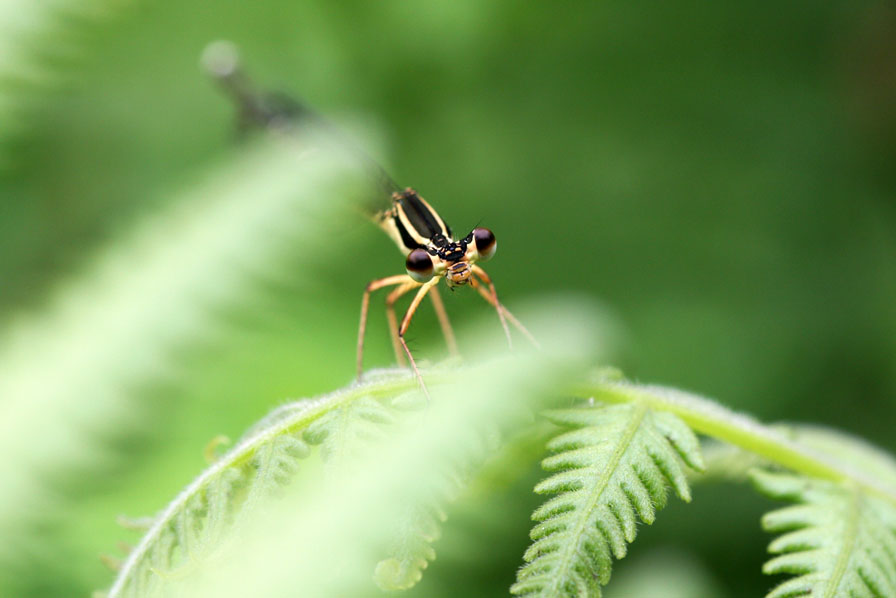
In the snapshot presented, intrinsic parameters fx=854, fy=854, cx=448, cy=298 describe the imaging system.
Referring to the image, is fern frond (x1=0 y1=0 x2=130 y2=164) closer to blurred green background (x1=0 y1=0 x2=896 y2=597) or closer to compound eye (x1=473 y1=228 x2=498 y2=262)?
compound eye (x1=473 y1=228 x2=498 y2=262)

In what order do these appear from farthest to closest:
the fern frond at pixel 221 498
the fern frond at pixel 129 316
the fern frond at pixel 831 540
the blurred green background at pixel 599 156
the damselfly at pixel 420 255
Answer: the blurred green background at pixel 599 156
the damselfly at pixel 420 255
the fern frond at pixel 129 316
the fern frond at pixel 831 540
the fern frond at pixel 221 498

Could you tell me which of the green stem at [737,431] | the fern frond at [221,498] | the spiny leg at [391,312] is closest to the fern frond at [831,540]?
the green stem at [737,431]

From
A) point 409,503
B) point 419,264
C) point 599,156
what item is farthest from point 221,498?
point 599,156

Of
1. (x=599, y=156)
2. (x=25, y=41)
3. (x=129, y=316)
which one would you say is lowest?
(x=129, y=316)

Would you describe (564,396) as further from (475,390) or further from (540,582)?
(475,390)

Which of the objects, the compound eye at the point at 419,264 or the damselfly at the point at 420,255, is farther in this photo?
the damselfly at the point at 420,255

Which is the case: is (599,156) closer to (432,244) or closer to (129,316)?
(432,244)

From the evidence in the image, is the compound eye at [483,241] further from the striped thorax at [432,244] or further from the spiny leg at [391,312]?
the spiny leg at [391,312]
